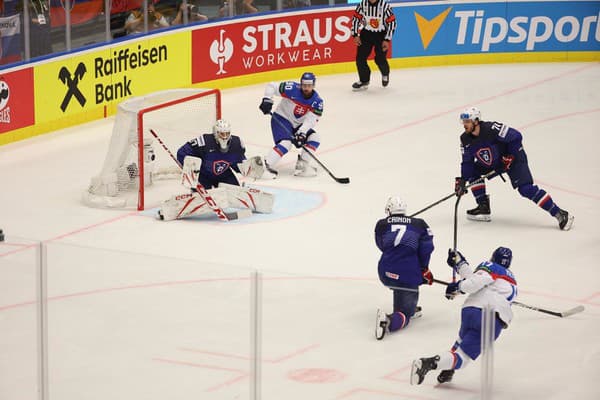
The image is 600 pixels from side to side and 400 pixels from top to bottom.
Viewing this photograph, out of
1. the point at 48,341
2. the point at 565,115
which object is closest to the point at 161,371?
the point at 48,341

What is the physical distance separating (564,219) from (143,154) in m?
3.80

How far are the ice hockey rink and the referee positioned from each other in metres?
0.47

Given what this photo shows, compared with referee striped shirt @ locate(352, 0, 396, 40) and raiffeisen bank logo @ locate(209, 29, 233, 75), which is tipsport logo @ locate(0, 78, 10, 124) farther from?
referee striped shirt @ locate(352, 0, 396, 40)

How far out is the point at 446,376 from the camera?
6.85 meters

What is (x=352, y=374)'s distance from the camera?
6.64 m

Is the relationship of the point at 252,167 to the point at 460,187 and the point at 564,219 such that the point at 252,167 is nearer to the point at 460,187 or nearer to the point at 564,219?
the point at 460,187

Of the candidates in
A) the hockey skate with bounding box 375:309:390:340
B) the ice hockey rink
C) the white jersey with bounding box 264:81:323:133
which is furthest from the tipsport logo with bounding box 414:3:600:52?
the hockey skate with bounding box 375:309:390:340

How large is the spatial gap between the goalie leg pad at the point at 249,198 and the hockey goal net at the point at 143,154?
2.52ft

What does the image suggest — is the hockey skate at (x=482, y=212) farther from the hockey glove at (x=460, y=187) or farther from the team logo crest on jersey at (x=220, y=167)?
the team logo crest on jersey at (x=220, y=167)

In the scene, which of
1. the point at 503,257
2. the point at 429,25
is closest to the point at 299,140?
the point at 503,257

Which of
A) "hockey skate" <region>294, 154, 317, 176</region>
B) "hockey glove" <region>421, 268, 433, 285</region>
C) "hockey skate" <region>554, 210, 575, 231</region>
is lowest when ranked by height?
"hockey skate" <region>294, 154, 317, 176</region>

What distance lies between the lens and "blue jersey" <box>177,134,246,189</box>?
12.3 metres

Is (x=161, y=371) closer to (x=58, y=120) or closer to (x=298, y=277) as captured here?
(x=298, y=277)

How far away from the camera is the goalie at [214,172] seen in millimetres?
12211
